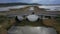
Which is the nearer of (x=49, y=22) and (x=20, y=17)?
(x=49, y=22)

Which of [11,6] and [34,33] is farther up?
[11,6]

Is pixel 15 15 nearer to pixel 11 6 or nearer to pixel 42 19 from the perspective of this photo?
pixel 11 6

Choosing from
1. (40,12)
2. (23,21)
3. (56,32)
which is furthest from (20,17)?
(56,32)

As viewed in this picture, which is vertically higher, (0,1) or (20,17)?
(0,1)

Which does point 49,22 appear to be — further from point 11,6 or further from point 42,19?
point 11,6

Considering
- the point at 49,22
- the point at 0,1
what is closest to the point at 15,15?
the point at 0,1

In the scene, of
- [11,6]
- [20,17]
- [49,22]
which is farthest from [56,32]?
[11,6]

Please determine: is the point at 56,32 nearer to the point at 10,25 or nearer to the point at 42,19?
the point at 42,19

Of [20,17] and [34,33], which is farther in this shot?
[20,17]
